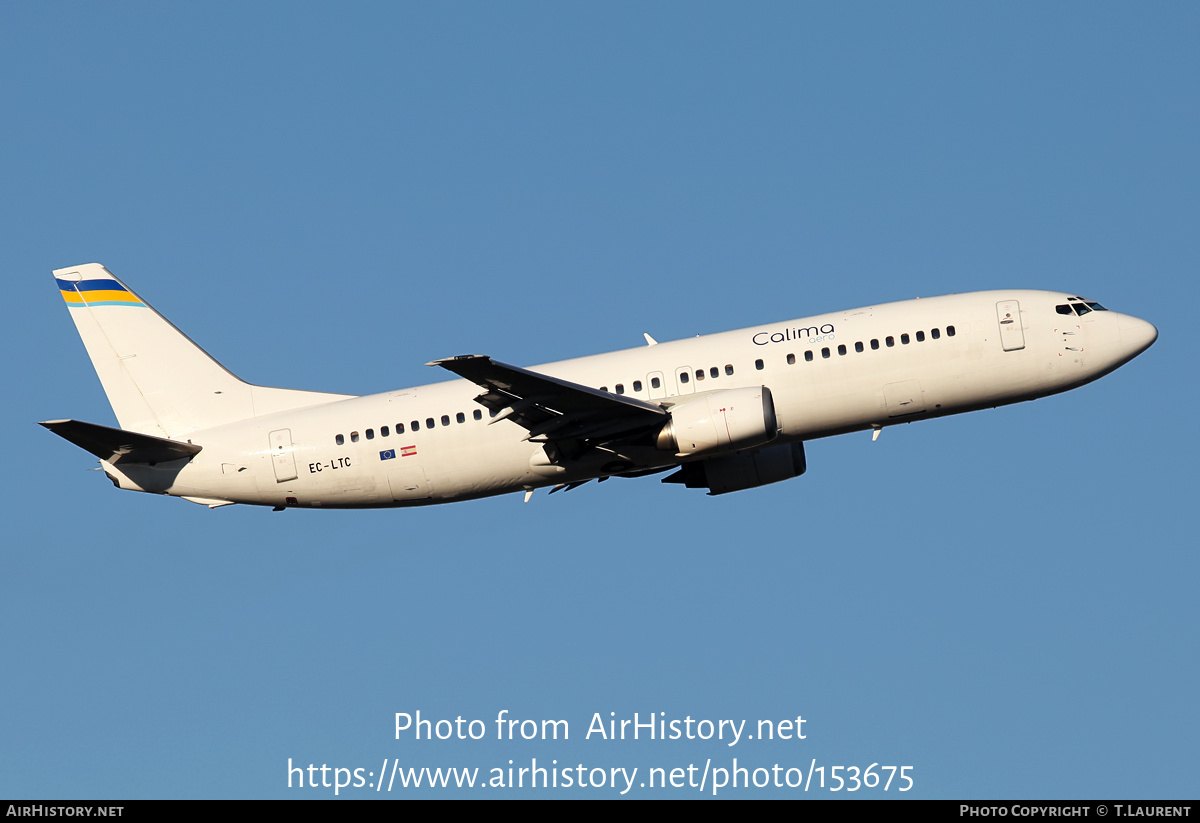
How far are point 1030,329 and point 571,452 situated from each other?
45.5ft

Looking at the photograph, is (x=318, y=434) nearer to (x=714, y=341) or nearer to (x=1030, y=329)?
(x=714, y=341)

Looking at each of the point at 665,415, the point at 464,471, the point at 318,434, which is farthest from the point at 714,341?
the point at 318,434

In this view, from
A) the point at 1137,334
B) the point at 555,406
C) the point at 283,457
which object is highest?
the point at 1137,334

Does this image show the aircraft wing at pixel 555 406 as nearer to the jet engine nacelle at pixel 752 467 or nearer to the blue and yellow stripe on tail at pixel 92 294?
the jet engine nacelle at pixel 752 467

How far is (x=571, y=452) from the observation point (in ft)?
134

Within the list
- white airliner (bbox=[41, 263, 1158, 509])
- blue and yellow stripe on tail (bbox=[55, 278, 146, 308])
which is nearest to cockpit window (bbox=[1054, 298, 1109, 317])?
white airliner (bbox=[41, 263, 1158, 509])

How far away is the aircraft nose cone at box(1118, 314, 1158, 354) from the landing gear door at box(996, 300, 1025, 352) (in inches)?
122

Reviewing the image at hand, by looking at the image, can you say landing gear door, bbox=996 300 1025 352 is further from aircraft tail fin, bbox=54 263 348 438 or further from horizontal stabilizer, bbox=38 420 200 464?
horizontal stabilizer, bbox=38 420 200 464

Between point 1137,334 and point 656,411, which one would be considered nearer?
point 656,411

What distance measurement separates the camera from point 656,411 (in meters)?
39.3

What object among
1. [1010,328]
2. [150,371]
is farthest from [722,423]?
[150,371]

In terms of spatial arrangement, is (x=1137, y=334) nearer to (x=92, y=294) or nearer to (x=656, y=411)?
(x=656, y=411)

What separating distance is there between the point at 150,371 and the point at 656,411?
1765 centimetres
